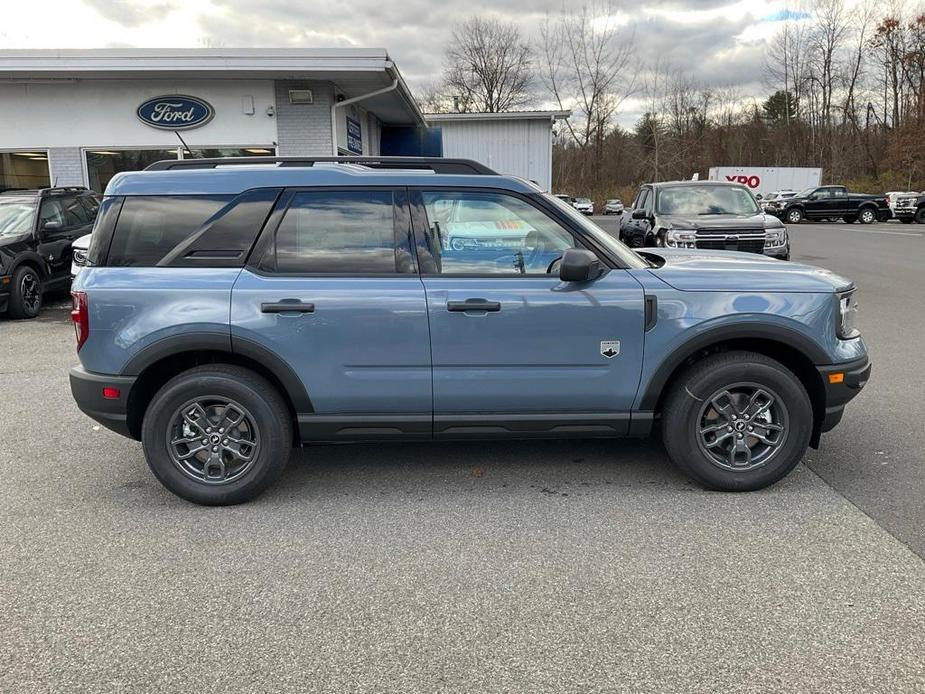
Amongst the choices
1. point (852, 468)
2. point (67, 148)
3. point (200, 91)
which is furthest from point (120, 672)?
point (67, 148)

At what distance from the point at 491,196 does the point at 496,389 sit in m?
1.07

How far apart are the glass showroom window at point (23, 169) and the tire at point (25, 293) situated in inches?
200

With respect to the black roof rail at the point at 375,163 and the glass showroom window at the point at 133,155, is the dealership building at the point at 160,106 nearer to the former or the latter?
the glass showroom window at the point at 133,155

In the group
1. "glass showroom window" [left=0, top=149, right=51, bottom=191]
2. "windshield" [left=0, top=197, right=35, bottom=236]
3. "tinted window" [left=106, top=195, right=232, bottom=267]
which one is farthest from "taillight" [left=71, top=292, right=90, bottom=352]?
"glass showroom window" [left=0, top=149, right=51, bottom=191]

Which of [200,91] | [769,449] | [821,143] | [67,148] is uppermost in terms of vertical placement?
[821,143]

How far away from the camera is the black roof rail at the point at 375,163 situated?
4082 mm

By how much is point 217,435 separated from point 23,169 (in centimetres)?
1333

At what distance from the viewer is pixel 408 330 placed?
12.3 ft

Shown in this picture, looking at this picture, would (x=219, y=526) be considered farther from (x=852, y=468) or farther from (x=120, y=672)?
(x=852, y=468)

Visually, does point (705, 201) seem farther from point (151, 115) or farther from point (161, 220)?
point (151, 115)

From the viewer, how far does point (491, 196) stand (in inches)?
155

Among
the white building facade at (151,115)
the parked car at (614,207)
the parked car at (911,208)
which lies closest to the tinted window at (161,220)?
the white building facade at (151,115)

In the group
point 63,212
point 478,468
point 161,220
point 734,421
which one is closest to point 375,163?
point 161,220

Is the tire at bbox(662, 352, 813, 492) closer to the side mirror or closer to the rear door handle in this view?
the side mirror
